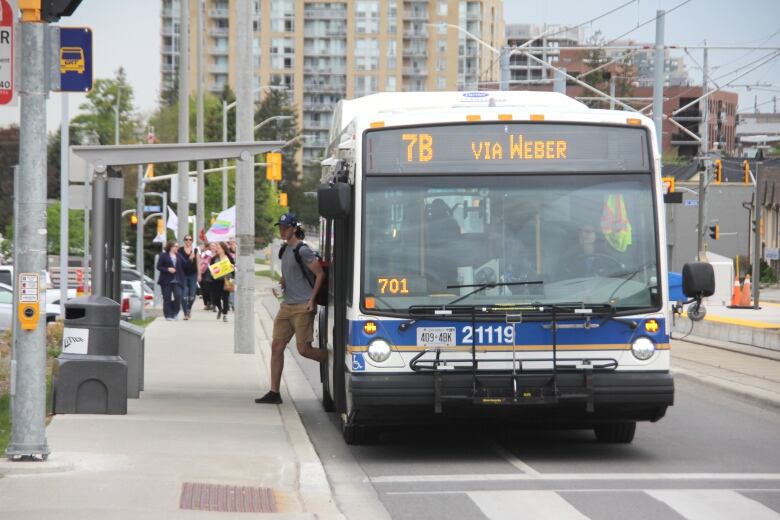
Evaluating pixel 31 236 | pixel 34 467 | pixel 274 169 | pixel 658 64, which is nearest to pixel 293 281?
pixel 31 236

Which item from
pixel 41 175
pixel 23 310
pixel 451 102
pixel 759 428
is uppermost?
pixel 451 102

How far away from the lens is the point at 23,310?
31.3ft

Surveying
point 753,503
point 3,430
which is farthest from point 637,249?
point 3,430

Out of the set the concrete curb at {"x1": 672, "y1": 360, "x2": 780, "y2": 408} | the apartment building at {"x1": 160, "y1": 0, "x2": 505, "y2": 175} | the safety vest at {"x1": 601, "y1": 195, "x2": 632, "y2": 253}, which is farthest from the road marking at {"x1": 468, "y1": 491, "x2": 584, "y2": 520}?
the apartment building at {"x1": 160, "y1": 0, "x2": 505, "y2": 175}

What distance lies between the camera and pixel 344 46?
16738 centimetres

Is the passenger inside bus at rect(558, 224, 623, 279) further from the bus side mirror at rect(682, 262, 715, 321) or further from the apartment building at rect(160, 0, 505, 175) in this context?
the apartment building at rect(160, 0, 505, 175)

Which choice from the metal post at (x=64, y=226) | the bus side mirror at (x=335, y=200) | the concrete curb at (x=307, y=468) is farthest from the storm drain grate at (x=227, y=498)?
the metal post at (x=64, y=226)

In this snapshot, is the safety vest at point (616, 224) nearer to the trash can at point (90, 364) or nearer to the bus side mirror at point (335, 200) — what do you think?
the bus side mirror at point (335, 200)

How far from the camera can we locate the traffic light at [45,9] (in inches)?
373

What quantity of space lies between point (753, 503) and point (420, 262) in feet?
10.3

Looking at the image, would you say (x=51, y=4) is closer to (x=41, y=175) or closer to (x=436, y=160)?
(x=41, y=175)

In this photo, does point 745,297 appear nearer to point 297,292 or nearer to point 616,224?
point 297,292

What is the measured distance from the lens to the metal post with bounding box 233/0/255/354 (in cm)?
2256

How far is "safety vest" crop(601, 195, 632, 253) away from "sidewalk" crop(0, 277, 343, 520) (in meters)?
2.82
